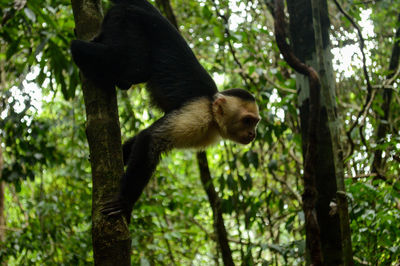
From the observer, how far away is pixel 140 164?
92.6 inches

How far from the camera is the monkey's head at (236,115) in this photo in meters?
2.95

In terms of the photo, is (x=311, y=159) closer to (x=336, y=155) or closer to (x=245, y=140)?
(x=336, y=155)

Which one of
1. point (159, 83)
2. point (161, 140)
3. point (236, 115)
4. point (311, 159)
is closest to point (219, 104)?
point (236, 115)

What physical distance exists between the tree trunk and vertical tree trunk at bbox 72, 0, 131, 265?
3.59ft

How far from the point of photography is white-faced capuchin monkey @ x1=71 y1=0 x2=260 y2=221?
94.2 inches

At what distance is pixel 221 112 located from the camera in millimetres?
2943

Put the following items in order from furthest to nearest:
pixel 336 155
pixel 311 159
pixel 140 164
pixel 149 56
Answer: pixel 149 56
pixel 140 164
pixel 336 155
pixel 311 159

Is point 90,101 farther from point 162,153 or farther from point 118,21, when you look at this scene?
point 118,21

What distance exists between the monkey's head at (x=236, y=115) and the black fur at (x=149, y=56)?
15 cm

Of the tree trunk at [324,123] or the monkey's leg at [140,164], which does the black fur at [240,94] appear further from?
the monkey's leg at [140,164]

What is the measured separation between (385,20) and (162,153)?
169 inches

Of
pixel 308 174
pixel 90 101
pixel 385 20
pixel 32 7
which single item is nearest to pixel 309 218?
pixel 308 174

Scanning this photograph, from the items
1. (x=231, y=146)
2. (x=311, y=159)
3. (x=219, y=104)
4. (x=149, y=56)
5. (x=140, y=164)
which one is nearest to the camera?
(x=311, y=159)

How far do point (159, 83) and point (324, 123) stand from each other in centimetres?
119
